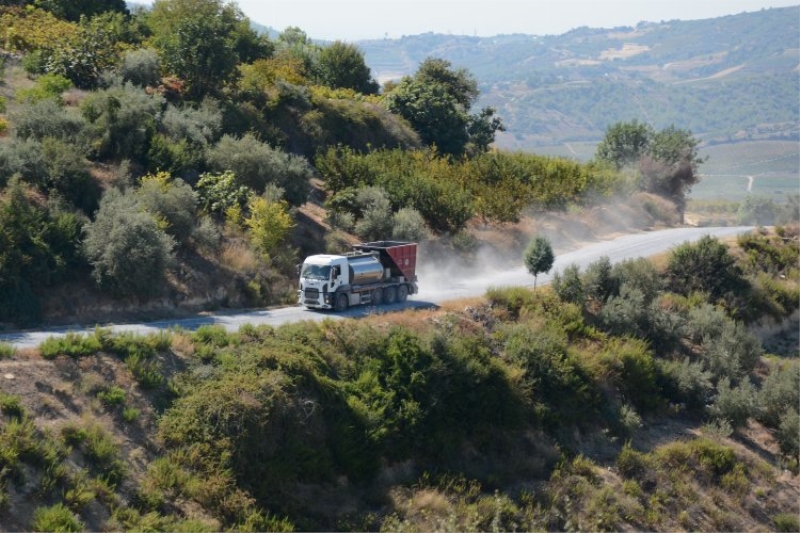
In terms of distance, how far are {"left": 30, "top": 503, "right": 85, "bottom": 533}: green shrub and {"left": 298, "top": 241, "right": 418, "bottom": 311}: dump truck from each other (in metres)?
15.2

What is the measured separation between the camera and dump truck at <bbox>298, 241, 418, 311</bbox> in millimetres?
34719

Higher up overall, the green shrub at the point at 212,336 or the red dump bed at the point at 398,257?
the red dump bed at the point at 398,257

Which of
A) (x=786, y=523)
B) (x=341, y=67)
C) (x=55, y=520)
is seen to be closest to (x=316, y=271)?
(x=55, y=520)

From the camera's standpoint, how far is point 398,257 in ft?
120

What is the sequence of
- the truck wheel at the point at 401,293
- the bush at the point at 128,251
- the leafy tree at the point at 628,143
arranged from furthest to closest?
the leafy tree at the point at 628,143
the truck wheel at the point at 401,293
the bush at the point at 128,251

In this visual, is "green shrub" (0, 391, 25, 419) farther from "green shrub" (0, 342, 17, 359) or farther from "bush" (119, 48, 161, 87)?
"bush" (119, 48, 161, 87)

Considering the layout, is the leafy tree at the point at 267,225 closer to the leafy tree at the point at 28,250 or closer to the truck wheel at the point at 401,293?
the truck wheel at the point at 401,293

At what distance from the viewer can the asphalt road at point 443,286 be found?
100 ft

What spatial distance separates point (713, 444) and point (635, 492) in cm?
489

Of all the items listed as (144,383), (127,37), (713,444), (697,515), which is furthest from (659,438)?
(127,37)

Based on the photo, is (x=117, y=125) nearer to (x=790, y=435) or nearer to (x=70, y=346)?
(x=70, y=346)

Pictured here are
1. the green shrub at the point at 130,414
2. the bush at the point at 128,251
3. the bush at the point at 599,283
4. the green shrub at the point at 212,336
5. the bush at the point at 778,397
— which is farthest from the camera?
the bush at the point at 599,283

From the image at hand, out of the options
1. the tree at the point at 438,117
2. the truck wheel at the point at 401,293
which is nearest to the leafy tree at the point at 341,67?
the tree at the point at 438,117

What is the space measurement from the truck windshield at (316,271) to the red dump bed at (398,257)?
9.34 feet
